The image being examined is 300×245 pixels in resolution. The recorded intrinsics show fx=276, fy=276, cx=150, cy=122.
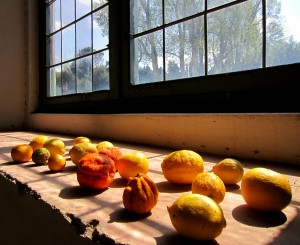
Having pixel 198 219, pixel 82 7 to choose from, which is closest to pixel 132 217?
pixel 198 219

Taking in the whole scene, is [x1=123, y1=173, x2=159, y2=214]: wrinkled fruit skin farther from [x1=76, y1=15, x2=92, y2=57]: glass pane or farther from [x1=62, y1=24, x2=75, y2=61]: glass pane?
[x1=62, y1=24, x2=75, y2=61]: glass pane

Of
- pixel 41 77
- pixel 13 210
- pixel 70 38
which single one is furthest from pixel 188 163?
pixel 41 77

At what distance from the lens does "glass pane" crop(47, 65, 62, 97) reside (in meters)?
2.71

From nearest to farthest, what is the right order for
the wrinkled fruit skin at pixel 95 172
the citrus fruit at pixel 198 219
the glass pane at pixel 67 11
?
1. the citrus fruit at pixel 198 219
2. the wrinkled fruit skin at pixel 95 172
3. the glass pane at pixel 67 11

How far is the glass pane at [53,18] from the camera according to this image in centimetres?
271

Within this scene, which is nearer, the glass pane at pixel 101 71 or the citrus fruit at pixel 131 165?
the citrus fruit at pixel 131 165

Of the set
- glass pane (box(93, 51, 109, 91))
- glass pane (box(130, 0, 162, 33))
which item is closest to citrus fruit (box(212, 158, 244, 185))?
glass pane (box(130, 0, 162, 33))

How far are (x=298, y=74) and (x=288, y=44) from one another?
151 millimetres

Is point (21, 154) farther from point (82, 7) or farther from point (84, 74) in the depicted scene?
point (82, 7)

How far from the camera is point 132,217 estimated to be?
458 mm

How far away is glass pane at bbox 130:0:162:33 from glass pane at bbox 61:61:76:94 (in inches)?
37.5

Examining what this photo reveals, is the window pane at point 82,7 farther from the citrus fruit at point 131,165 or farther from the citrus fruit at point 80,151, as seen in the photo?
the citrus fruit at point 131,165

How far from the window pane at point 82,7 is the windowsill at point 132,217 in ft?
5.98

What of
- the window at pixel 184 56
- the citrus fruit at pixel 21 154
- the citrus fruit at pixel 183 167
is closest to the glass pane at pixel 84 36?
the window at pixel 184 56
